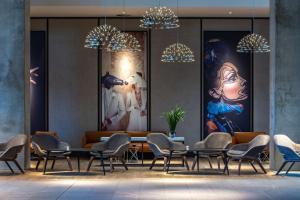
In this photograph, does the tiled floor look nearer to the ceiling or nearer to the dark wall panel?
the ceiling

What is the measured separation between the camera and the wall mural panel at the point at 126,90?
19.6m

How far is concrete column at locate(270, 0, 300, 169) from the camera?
14516 millimetres

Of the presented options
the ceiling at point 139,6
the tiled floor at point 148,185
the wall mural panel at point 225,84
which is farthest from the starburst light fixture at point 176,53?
the wall mural panel at point 225,84

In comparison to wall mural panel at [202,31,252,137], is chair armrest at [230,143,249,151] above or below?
below

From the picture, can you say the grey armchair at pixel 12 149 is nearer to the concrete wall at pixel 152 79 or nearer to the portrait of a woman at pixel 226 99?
the concrete wall at pixel 152 79

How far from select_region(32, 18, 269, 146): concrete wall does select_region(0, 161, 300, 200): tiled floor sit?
530cm

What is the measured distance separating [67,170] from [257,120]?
7.20m

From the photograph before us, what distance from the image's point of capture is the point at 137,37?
19.7m

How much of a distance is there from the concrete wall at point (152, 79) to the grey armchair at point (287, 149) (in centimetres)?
586

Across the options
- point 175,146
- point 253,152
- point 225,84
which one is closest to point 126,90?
point 225,84

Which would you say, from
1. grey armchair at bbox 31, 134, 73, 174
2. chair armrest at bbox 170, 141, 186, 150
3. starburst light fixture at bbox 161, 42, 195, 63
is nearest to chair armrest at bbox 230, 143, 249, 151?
chair armrest at bbox 170, 141, 186, 150

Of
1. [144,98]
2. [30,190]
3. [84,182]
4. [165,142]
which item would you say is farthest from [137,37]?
[30,190]

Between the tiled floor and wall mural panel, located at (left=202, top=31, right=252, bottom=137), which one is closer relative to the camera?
the tiled floor

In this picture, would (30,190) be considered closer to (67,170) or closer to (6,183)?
(6,183)
